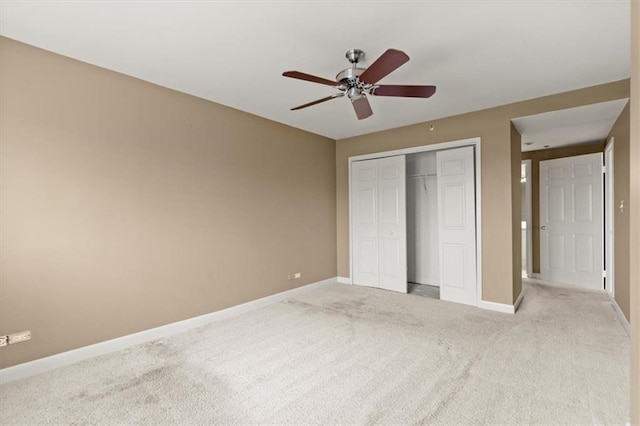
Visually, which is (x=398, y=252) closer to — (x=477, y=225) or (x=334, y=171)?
(x=477, y=225)

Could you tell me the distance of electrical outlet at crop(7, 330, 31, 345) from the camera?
239cm

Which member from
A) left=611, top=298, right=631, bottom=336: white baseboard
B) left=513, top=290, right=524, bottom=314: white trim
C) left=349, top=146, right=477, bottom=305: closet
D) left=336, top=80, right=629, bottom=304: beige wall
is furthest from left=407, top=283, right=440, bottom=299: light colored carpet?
left=611, top=298, right=631, bottom=336: white baseboard

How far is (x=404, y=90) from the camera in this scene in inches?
98.7

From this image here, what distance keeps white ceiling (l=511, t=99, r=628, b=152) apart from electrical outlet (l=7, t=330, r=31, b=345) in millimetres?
5214

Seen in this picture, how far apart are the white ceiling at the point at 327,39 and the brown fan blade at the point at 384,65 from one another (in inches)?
13.0

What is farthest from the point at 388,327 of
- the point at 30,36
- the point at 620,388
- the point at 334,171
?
the point at 30,36

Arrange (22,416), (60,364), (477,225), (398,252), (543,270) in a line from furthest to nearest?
1. (543,270)
2. (398,252)
3. (477,225)
4. (60,364)
5. (22,416)

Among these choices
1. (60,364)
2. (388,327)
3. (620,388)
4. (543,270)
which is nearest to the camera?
(620,388)

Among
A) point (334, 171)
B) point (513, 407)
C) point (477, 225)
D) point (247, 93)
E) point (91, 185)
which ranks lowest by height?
point (513, 407)

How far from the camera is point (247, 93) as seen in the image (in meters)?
3.45

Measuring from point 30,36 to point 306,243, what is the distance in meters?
3.69

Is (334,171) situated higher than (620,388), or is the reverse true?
(334,171)

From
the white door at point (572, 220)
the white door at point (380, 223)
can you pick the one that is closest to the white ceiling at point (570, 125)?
the white door at point (572, 220)

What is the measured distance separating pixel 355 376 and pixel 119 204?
2.57 m
